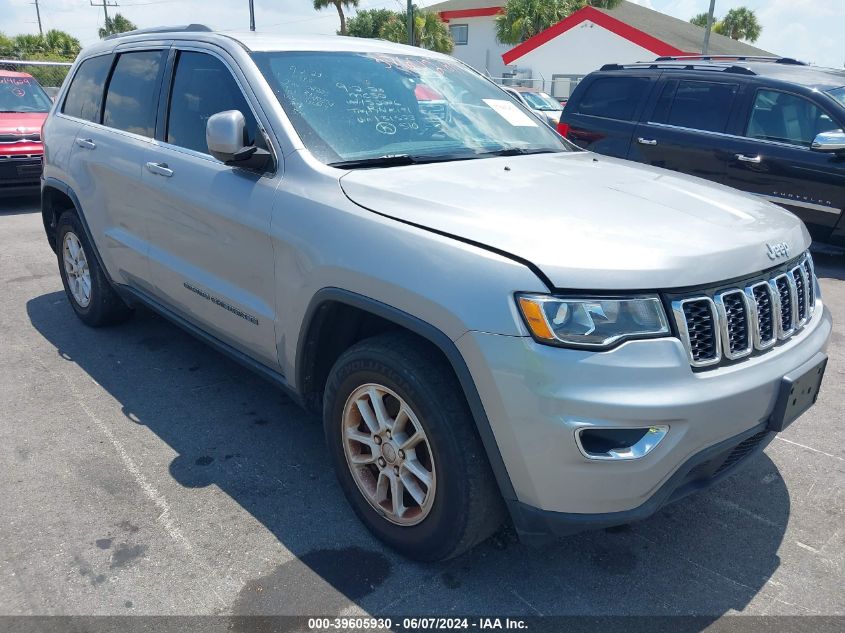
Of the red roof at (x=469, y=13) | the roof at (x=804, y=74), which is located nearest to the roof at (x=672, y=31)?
the red roof at (x=469, y=13)

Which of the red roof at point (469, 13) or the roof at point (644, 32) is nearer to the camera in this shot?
the roof at point (644, 32)

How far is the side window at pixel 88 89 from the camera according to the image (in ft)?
15.4

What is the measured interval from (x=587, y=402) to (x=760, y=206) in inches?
56.9

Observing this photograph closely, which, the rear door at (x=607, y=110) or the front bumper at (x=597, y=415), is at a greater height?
the rear door at (x=607, y=110)

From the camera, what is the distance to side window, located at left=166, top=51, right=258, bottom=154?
3.36m

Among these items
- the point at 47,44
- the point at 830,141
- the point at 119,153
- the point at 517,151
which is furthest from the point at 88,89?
the point at 47,44

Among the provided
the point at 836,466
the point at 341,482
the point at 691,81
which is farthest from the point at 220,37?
the point at 691,81

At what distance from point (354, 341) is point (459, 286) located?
875 millimetres

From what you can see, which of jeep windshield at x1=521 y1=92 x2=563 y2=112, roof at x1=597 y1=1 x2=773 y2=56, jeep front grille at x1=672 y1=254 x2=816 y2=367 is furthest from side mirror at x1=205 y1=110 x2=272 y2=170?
roof at x1=597 y1=1 x2=773 y2=56

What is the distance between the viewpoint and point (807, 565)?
2.74 metres

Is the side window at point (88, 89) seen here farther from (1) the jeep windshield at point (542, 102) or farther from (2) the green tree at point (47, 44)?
(2) the green tree at point (47, 44)

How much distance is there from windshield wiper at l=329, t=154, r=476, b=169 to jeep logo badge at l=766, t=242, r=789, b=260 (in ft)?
→ 4.39

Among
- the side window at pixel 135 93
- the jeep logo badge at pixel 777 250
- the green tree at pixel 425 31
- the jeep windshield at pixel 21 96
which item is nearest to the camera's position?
the jeep logo badge at pixel 777 250

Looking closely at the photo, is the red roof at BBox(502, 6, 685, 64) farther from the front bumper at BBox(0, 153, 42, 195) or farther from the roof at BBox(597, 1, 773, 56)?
the front bumper at BBox(0, 153, 42, 195)
